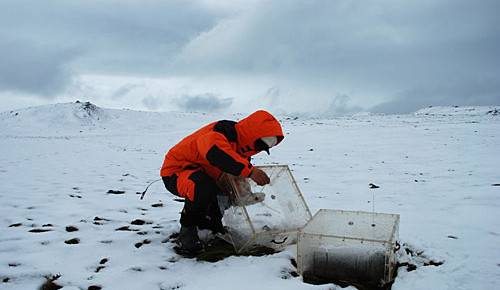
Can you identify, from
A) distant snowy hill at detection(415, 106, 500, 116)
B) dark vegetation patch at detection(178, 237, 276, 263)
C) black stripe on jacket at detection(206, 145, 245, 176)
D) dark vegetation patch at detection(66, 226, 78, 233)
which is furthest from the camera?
distant snowy hill at detection(415, 106, 500, 116)

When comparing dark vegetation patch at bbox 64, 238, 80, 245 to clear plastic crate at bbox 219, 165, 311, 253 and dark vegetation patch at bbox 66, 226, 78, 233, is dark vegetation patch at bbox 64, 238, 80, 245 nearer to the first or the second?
dark vegetation patch at bbox 66, 226, 78, 233

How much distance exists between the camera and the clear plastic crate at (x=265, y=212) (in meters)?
3.27

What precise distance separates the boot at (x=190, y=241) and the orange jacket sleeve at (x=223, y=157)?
2.16 ft

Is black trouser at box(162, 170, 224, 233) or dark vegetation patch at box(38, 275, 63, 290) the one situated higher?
black trouser at box(162, 170, 224, 233)

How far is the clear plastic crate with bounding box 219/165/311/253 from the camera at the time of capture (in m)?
→ 3.27

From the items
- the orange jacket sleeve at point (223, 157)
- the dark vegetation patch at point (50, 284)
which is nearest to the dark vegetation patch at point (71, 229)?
the dark vegetation patch at point (50, 284)

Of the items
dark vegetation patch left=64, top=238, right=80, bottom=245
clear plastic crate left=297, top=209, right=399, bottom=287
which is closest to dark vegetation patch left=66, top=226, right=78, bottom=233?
dark vegetation patch left=64, top=238, right=80, bottom=245

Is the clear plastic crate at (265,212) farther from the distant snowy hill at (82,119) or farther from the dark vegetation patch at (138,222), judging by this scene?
the distant snowy hill at (82,119)

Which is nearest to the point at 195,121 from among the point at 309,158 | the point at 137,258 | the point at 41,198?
the point at 309,158

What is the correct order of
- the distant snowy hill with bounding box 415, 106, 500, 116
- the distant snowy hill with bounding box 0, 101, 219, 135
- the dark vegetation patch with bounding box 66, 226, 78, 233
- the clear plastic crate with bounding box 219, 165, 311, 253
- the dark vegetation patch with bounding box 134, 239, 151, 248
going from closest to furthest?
the clear plastic crate with bounding box 219, 165, 311, 253 < the dark vegetation patch with bounding box 134, 239, 151, 248 < the dark vegetation patch with bounding box 66, 226, 78, 233 < the distant snowy hill with bounding box 0, 101, 219, 135 < the distant snowy hill with bounding box 415, 106, 500, 116

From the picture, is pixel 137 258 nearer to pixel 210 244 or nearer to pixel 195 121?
pixel 210 244

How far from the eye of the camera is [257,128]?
3166 mm

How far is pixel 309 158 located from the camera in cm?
984

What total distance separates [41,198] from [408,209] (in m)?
4.49
